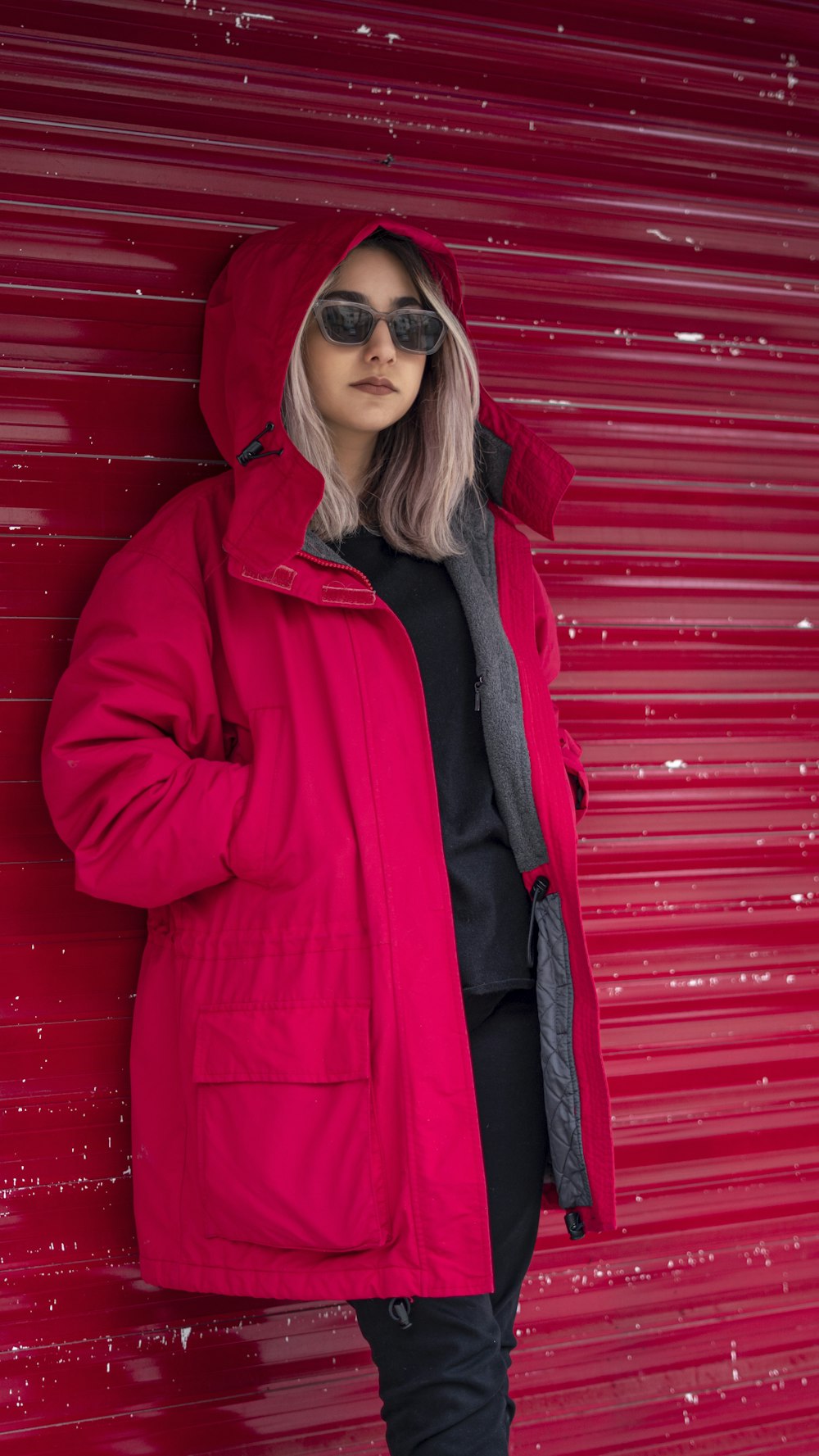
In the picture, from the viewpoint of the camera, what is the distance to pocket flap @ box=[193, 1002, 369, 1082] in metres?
2.18

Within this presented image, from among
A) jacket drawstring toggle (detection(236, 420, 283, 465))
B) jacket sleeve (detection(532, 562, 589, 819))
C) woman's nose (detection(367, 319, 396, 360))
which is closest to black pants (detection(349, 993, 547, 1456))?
jacket sleeve (detection(532, 562, 589, 819))

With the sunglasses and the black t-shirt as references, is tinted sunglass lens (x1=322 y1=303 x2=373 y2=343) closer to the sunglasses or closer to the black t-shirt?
the sunglasses

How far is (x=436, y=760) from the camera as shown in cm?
245

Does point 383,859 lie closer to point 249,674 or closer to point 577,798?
point 249,674

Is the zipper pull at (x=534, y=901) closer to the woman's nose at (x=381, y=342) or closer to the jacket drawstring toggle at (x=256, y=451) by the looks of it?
the jacket drawstring toggle at (x=256, y=451)

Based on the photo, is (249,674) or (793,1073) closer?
(249,674)

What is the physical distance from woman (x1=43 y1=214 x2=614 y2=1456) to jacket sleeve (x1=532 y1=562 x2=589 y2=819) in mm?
181

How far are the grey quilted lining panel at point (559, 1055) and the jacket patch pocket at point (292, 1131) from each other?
42 centimetres

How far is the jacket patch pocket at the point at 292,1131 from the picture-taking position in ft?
7.11

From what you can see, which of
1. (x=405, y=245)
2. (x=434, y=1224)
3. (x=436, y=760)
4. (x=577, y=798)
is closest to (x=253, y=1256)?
(x=434, y=1224)

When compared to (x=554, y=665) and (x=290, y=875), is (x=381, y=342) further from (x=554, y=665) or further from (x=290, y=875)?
(x=290, y=875)

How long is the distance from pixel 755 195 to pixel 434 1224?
9.30ft

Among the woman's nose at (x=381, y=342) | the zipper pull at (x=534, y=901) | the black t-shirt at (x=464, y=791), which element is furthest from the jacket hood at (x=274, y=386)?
the zipper pull at (x=534, y=901)

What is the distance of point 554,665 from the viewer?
293 centimetres
